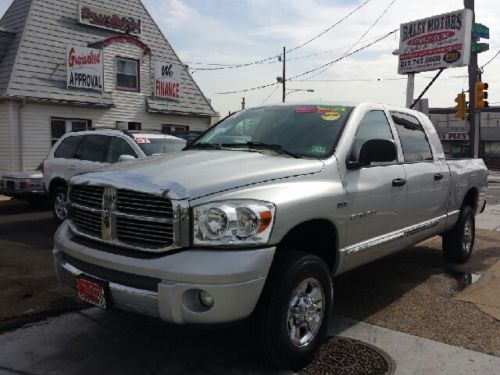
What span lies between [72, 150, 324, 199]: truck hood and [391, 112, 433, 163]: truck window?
5.15 feet

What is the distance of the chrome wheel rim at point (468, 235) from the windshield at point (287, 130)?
3106 mm

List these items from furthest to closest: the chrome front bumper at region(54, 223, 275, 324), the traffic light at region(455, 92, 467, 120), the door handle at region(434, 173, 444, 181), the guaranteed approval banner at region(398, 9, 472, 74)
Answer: the traffic light at region(455, 92, 467, 120) → the guaranteed approval banner at region(398, 9, 472, 74) → the door handle at region(434, 173, 444, 181) → the chrome front bumper at region(54, 223, 275, 324)

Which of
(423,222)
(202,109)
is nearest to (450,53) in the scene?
(202,109)

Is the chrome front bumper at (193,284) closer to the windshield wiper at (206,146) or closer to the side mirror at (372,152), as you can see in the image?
the side mirror at (372,152)

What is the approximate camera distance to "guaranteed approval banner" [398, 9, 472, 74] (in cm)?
1586

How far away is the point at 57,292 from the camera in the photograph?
205 inches

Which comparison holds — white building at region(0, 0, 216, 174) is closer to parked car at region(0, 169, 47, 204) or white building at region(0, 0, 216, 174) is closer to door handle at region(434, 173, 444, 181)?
parked car at region(0, 169, 47, 204)

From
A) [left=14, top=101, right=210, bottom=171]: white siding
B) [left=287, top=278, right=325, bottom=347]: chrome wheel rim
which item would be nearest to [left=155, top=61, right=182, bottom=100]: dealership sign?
[left=14, top=101, right=210, bottom=171]: white siding

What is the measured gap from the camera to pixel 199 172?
11.4 feet

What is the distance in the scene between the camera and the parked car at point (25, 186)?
11250 millimetres

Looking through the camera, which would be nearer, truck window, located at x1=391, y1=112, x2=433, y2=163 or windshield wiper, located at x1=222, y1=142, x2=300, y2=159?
windshield wiper, located at x1=222, y1=142, x2=300, y2=159

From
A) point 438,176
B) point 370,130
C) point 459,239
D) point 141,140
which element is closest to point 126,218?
point 370,130

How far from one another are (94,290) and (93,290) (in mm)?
14

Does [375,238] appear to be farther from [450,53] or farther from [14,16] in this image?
[14,16]
